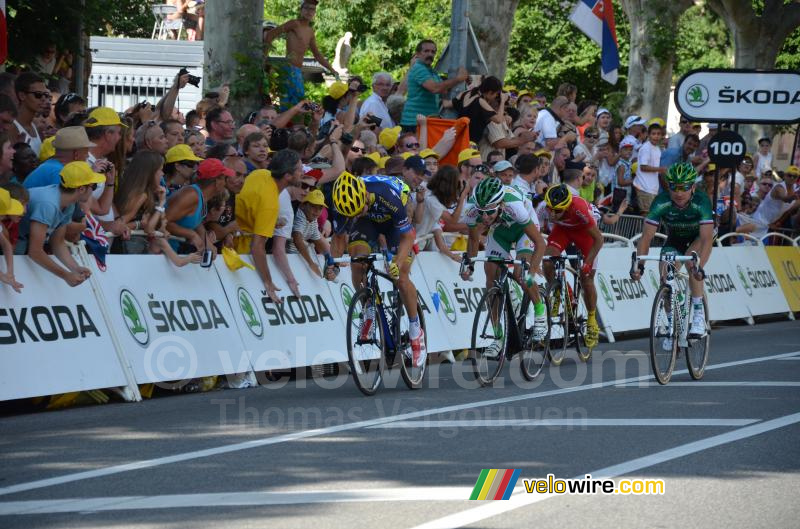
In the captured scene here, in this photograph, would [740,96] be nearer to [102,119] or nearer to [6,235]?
[102,119]

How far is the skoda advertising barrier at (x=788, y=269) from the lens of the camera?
2461 centimetres

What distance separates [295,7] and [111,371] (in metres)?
50.3

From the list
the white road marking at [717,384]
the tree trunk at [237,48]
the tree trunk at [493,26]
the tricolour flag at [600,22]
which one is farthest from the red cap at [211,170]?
the tricolour flag at [600,22]

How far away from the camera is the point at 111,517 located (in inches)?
278

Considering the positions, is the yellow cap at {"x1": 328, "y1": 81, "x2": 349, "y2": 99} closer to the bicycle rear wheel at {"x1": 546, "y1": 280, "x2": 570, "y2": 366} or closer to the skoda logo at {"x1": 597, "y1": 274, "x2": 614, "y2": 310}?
the skoda logo at {"x1": 597, "y1": 274, "x2": 614, "y2": 310}

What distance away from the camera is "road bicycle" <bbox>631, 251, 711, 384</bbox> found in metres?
13.2

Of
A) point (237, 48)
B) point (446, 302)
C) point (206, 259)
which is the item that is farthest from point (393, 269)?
point (237, 48)

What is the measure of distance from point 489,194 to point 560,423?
3.52 m

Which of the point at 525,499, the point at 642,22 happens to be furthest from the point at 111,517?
the point at 642,22

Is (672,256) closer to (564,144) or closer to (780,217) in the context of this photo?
(564,144)

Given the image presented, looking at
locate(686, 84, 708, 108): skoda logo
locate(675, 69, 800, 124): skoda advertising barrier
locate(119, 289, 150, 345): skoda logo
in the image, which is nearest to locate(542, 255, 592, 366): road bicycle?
locate(119, 289, 150, 345): skoda logo

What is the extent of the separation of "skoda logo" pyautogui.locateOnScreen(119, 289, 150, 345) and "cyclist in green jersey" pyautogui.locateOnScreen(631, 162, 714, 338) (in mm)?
4891

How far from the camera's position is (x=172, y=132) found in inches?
545

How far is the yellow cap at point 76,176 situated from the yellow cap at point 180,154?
2.00m
